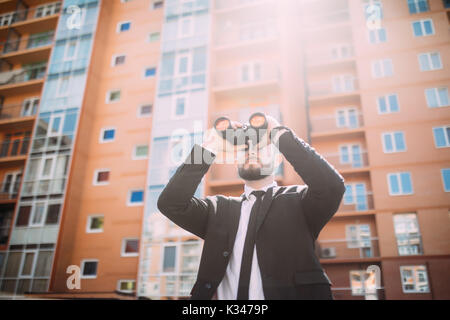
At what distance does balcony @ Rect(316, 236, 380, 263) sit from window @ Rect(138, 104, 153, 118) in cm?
449

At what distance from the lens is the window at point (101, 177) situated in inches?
293

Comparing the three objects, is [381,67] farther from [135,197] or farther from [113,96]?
[113,96]

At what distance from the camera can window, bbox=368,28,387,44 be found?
23.7ft

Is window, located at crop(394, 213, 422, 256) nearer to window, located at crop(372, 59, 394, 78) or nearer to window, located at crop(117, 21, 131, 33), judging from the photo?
window, located at crop(372, 59, 394, 78)

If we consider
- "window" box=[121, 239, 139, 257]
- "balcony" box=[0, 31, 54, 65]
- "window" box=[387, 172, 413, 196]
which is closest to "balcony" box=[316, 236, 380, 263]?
"window" box=[387, 172, 413, 196]

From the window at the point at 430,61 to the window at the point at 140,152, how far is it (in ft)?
18.3

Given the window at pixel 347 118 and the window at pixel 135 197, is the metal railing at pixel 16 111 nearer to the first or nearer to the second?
the window at pixel 135 197

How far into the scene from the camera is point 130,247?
6.82m

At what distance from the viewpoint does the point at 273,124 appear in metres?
0.94

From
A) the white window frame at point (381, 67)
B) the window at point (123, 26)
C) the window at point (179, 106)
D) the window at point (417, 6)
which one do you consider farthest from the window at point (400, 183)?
the window at point (123, 26)

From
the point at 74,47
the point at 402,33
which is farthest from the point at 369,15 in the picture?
the point at 74,47

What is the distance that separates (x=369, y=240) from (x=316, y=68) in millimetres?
3775

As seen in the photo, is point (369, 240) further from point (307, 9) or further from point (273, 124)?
point (273, 124)

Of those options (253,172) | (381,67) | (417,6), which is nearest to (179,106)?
(381,67)
